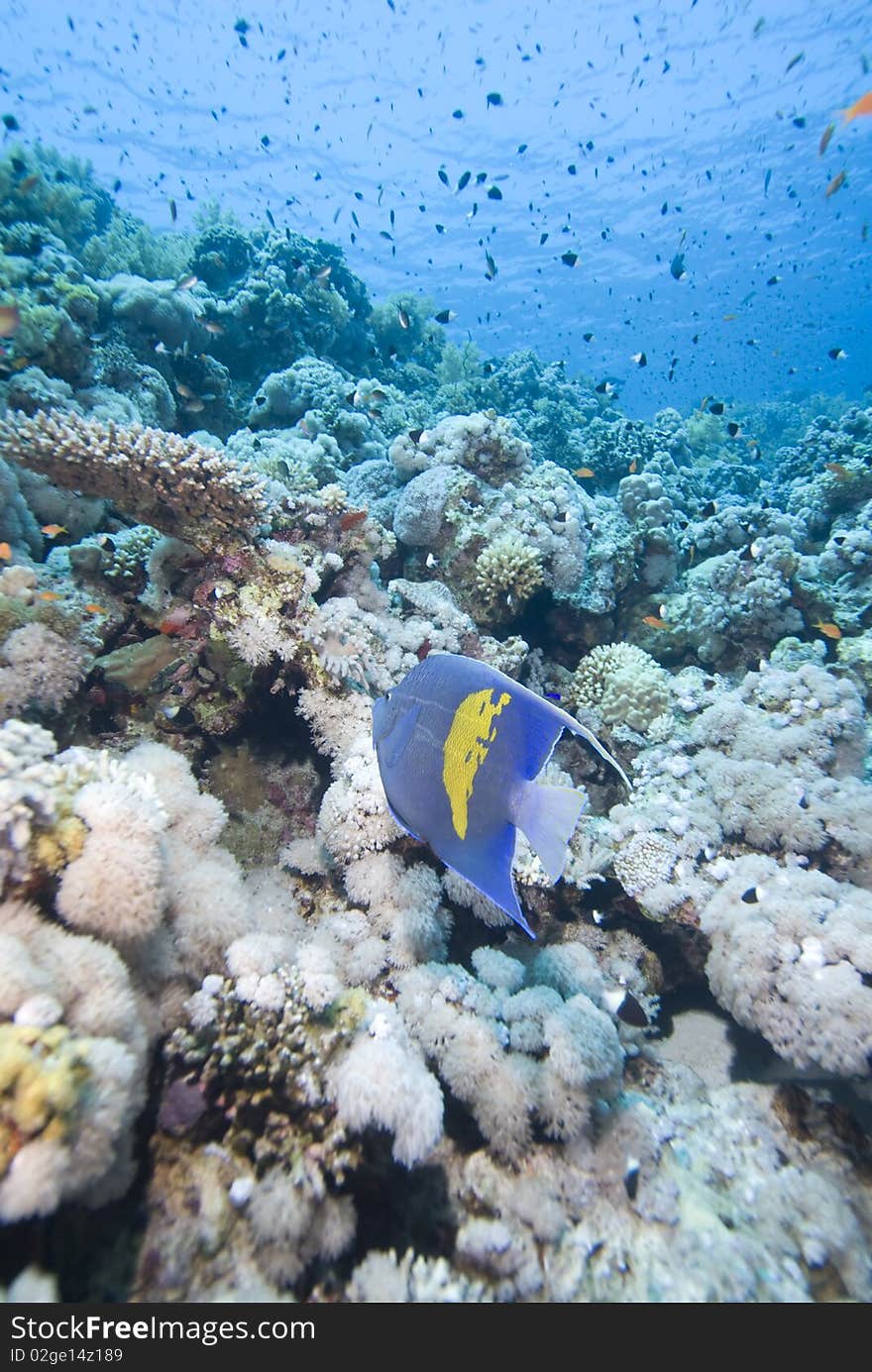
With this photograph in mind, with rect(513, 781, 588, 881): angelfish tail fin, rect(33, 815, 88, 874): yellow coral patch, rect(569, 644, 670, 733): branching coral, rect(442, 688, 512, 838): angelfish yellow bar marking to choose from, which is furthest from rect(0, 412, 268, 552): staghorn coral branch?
rect(569, 644, 670, 733): branching coral

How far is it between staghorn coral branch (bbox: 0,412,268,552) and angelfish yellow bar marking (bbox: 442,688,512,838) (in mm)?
3228

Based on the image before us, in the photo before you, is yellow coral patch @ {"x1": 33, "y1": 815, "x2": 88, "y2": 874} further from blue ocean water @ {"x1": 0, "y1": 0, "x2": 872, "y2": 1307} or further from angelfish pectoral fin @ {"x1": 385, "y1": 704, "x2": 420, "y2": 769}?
angelfish pectoral fin @ {"x1": 385, "y1": 704, "x2": 420, "y2": 769}

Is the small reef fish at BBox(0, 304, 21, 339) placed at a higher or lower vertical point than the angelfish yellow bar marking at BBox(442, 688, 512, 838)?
higher

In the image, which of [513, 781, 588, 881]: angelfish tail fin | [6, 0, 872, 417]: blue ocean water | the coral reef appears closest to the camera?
[513, 781, 588, 881]: angelfish tail fin

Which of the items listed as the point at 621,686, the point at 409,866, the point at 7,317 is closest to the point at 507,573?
the point at 621,686

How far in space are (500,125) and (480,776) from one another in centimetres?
5865

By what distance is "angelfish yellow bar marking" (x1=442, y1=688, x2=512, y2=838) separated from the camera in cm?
152

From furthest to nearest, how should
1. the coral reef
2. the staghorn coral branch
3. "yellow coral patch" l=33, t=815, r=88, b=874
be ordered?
the staghorn coral branch
"yellow coral patch" l=33, t=815, r=88, b=874
the coral reef

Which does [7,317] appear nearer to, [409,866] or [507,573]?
[507,573]

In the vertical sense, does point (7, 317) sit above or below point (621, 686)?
above

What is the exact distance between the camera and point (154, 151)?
40188 mm

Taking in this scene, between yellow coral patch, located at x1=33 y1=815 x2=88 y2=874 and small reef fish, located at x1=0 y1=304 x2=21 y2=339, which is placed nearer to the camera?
yellow coral patch, located at x1=33 y1=815 x2=88 y2=874

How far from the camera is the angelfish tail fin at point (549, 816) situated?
1373 millimetres

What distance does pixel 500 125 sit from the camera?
42969 mm
